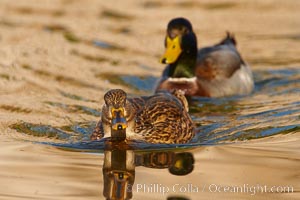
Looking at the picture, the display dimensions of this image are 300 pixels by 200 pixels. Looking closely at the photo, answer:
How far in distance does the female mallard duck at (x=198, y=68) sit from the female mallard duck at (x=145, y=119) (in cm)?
285

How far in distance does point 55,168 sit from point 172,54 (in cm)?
506

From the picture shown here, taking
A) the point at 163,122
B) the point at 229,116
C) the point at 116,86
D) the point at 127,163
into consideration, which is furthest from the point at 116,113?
the point at 116,86

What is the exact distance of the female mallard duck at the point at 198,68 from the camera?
13852 mm

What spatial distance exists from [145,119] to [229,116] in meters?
2.31

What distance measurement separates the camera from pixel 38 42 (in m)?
16.1

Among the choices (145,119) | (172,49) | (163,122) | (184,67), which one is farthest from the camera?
(184,67)

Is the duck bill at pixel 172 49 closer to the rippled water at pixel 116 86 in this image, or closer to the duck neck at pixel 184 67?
the duck neck at pixel 184 67

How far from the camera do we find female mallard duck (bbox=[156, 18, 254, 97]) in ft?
45.4

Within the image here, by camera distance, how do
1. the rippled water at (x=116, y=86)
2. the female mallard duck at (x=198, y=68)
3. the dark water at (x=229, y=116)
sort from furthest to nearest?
the female mallard duck at (x=198, y=68)
the dark water at (x=229, y=116)
the rippled water at (x=116, y=86)

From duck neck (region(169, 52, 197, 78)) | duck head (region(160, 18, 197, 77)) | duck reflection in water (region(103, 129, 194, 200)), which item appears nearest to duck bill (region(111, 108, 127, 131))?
duck reflection in water (region(103, 129, 194, 200))

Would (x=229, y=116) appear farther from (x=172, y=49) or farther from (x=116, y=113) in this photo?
(x=116, y=113)

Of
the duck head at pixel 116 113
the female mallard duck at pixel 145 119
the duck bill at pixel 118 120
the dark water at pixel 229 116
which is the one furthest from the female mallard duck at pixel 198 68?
the duck bill at pixel 118 120

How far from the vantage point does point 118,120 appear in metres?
9.42

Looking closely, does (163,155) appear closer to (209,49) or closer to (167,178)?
(167,178)
